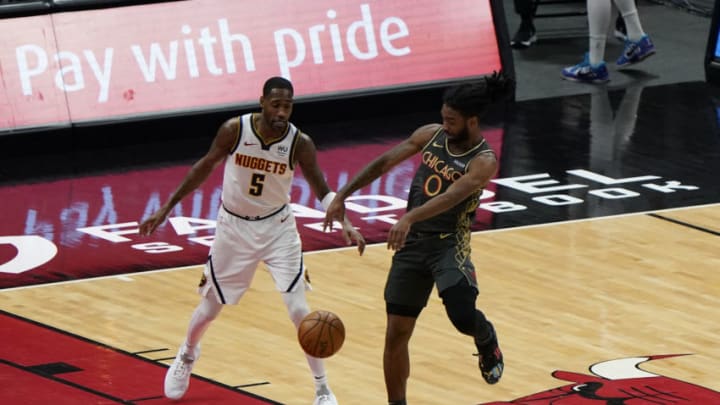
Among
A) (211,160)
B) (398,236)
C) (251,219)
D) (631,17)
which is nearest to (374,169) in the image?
(398,236)

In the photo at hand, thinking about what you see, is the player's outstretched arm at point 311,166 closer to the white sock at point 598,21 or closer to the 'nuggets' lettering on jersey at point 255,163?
the 'nuggets' lettering on jersey at point 255,163

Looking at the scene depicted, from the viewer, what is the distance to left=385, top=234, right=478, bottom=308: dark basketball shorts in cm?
834

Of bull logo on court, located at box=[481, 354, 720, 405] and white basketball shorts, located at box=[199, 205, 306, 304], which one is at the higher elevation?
white basketball shorts, located at box=[199, 205, 306, 304]

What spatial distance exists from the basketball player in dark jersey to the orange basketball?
0.94 feet

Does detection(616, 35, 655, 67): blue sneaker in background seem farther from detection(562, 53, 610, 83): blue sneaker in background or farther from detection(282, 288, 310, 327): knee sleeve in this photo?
detection(282, 288, 310, 327): knee sleeve

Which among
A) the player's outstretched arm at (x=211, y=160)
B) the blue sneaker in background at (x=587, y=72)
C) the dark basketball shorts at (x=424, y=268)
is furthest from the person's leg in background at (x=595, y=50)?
the dark basketball shorts at (x=424, y=268)

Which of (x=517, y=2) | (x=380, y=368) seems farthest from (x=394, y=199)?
(x=517, y=2)

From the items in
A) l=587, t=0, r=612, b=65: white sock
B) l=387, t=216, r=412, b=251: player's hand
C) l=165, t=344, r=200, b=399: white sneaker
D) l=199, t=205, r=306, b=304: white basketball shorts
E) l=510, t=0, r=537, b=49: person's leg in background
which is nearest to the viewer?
l=387, t=216, r=412, b=251: player's hand

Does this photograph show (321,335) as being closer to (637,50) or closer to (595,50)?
(595,50)

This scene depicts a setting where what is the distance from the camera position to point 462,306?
830cm

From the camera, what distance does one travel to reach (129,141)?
14.9 meters

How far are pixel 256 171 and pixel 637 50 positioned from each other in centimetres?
936

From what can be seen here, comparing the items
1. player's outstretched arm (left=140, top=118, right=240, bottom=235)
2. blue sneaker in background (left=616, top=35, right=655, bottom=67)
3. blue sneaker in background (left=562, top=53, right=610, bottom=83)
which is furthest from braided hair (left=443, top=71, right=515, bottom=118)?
blue sneaker in background (left=616, top=35, right=655, bottom=67)

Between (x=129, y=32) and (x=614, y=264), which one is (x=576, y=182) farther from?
(x=129, y=32)
